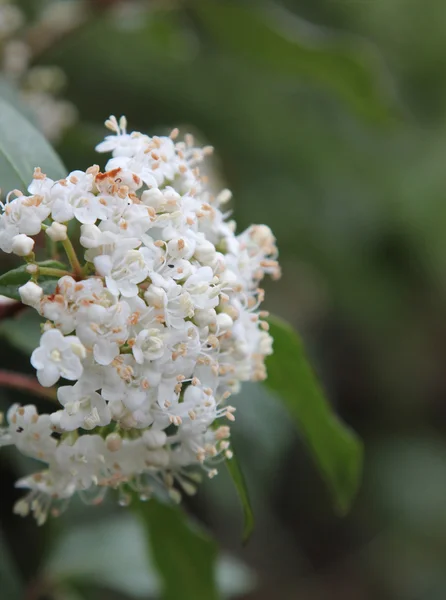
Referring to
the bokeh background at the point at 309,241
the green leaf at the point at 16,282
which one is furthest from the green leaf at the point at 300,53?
the green leaf at the point at 16,282

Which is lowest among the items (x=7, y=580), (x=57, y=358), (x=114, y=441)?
(x=7, y=580)

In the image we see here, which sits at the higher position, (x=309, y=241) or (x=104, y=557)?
(x=309, y=241)

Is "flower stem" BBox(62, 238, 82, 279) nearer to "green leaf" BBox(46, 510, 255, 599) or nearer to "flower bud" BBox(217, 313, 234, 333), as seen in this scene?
"flower bud" BBox(217, 313, 234, 333)

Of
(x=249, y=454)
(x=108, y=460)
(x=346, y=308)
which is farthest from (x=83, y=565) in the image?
(x=346, y=308)

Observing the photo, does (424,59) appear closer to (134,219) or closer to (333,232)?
(333,232)

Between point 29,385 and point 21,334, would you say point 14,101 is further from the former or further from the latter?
point 29,385

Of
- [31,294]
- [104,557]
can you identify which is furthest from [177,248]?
[104,557]
